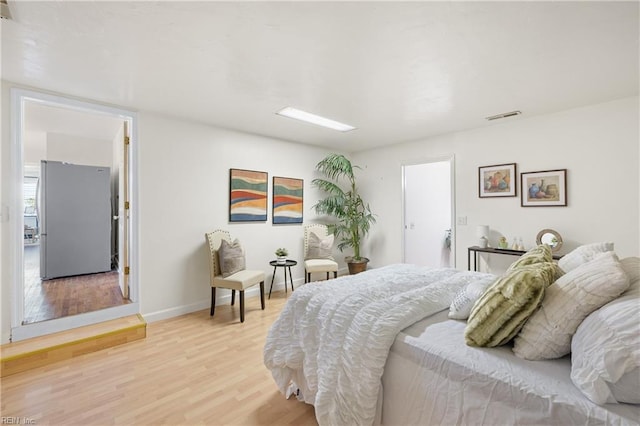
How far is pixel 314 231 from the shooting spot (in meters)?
4.70

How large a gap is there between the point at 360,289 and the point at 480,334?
815mm

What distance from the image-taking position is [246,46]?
198 cm

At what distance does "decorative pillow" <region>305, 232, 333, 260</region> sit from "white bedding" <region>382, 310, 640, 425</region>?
3.05 m

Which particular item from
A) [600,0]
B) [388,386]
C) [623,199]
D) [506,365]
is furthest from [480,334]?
[623,199]

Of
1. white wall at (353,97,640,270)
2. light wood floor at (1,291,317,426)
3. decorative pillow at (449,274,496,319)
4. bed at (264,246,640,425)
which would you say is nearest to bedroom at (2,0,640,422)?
white wall at (353,97,640,270)

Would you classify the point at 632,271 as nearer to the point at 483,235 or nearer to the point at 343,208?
the point at 483,235

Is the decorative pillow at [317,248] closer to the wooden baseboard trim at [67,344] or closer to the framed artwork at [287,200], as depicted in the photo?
the framed artwork at [287,200]

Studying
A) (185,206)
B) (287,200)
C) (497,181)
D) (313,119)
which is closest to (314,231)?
(287,200)

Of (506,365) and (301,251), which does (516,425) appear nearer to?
(506,365)

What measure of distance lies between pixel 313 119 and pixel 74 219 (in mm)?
4678

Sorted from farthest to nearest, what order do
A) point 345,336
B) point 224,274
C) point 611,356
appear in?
point 224,274, point 345,336, point 611,356

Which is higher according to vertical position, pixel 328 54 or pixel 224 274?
pixel 328 54

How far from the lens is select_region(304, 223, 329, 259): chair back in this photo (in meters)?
4.59

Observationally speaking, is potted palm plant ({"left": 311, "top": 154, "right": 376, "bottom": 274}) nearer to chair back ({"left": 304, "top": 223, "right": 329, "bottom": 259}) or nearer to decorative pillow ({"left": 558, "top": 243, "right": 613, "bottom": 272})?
chair back ({"left": 304, "top": 223, "right": 329, "bottom": 259})
